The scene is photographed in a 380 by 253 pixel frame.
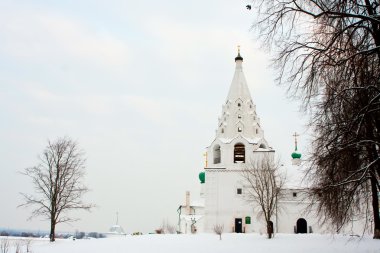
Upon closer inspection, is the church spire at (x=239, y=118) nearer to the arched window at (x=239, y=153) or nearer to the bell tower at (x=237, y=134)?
the bell tower at (x=237, y=134)

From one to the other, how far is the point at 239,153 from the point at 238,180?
272 cm

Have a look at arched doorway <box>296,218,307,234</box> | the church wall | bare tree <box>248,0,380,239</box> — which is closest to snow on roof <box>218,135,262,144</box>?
Result: the church wall

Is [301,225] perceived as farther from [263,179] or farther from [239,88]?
[239,88]

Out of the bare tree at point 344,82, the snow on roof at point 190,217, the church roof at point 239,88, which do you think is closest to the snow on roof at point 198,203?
the snow on roof at point 190,217

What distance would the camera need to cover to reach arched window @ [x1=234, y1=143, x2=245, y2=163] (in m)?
43.5

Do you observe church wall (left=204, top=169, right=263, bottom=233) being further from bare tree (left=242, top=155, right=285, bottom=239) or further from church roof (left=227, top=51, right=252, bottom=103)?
church roof (left=227, top=51, right=252, bottom=103)

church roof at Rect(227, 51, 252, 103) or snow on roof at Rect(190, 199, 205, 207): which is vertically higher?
church roof at Rect(227, 51, 252, 103)

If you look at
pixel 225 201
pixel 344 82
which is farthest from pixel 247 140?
pixel 344 82

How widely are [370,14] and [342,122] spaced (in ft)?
8.49

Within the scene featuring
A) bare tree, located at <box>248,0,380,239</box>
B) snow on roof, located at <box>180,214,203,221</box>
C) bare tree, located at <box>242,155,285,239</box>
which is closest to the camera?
bare tree, located at <box>248,0,380,239</box>

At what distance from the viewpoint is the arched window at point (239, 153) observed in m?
43.5

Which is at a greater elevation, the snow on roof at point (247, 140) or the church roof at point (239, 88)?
the church roof at point (239, 88)

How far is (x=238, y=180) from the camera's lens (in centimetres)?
4309

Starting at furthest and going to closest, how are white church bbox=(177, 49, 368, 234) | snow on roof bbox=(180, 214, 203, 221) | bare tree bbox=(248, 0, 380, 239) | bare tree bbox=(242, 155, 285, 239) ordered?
snow on roof bbox=(180, 214, 203, 221)
white church bbox=(177, 49, 368, 234)
bare tree bbox=(242, 155, 285, 239)
bare tree bbox=(248, 0, 380, 239)
